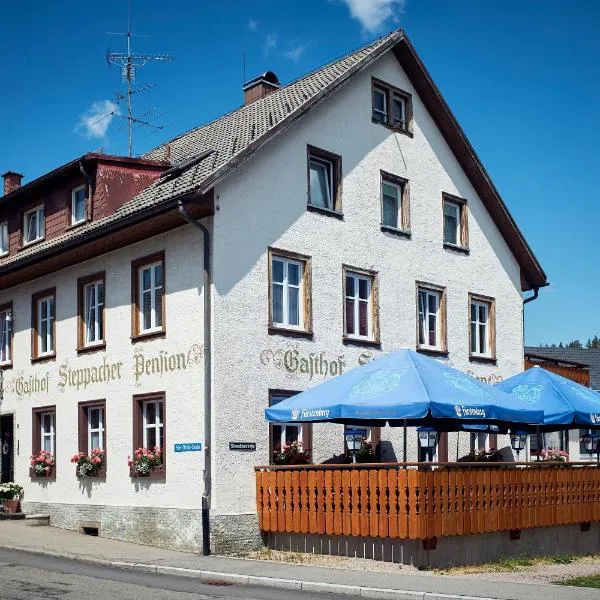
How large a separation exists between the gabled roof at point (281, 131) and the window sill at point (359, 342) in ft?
15.0

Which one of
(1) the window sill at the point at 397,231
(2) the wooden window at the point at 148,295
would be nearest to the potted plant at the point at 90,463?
(2) the wooden window at the point at 148,295

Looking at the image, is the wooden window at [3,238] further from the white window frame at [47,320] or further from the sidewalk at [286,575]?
the sidewalk at [286,575]

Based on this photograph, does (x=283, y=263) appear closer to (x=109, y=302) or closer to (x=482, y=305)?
(x=109, y=302)

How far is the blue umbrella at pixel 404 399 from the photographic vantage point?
17.6 meters

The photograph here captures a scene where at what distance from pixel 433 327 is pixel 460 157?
14.9 ft

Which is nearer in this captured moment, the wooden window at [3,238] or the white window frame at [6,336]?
the white window frame at [6,336]

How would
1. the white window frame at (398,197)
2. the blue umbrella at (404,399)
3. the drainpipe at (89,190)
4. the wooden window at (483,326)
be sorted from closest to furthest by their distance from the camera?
the blue umbrella at (404,399), the drainpipe at (89,190), the white window frame at (398,197), the wooden window at (483,326)

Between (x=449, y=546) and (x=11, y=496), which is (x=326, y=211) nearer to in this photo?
(x=449, y=546)

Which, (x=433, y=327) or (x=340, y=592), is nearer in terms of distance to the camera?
(x=340, y=592)

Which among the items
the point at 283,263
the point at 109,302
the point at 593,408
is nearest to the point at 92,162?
the point at 109,302

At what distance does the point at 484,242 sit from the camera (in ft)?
90.1

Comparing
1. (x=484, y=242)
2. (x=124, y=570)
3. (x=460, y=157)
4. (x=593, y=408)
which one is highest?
(x=460, y=157)

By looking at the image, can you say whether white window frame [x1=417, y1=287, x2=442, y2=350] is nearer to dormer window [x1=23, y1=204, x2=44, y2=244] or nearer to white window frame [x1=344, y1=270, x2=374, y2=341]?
white window frame [x1=344, y1=270, x2=374, y2=341]

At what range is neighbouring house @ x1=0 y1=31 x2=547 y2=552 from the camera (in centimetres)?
2006
